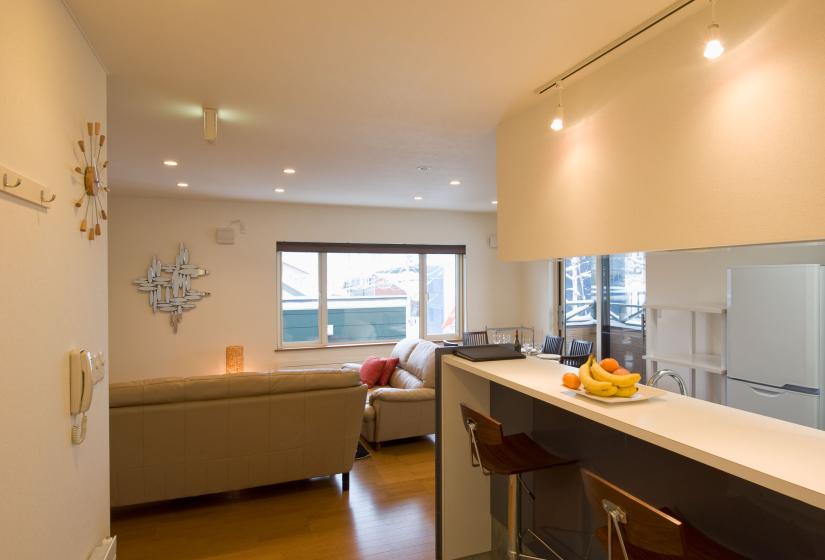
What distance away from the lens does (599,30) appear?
6.20ft

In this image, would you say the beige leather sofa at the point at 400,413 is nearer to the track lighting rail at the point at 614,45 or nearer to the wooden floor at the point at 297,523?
the wooden floor at the point at 297,523

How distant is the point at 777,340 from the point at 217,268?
5724 mm

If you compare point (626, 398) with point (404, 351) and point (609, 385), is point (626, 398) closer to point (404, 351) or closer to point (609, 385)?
point (609, 385)

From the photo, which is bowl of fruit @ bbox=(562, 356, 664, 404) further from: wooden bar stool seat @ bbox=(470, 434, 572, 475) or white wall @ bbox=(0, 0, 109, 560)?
white wall @ bbox=(0, 0, 109, 560)

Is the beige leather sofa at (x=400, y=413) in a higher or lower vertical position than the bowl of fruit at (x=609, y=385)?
lower

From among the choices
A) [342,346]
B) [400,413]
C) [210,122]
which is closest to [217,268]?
[342,346]

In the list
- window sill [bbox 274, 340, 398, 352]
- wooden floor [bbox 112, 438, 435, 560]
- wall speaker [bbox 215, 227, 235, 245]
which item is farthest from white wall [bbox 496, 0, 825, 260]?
wall speaker [bbox 215, 227, 235, 245]

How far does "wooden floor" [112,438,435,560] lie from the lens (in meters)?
2.79

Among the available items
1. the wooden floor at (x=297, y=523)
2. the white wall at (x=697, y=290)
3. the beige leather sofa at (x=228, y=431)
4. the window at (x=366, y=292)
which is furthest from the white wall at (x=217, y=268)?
the white wall at (x=697, y=290)

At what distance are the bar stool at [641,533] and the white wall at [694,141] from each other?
3.21ft

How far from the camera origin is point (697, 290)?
4480mm

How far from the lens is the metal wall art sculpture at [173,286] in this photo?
566cm

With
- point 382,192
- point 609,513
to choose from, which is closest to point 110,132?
point 382,192

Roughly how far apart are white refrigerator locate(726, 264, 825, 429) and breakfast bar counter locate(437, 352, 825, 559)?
2001 millimetres
